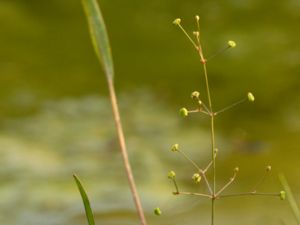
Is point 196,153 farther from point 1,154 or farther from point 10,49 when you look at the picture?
point 10,49

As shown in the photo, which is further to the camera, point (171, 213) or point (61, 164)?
point (61, 164)

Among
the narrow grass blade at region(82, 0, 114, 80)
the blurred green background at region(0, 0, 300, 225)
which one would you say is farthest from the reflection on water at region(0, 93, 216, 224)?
the narrow grass blade at region(82, 0, 114, 80)

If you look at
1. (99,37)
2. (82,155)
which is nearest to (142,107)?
(82,155)

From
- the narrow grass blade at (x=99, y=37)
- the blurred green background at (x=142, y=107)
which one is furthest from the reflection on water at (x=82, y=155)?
the narrow grass blade at (x=99, y=37)

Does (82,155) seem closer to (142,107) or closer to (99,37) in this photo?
(142,107)

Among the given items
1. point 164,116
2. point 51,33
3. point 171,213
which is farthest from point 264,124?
point 51,33

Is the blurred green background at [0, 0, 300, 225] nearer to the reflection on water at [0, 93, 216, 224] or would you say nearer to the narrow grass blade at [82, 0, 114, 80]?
the reflection on water at [0, 93, 216, 224]
